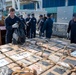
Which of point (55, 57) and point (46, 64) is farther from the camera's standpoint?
point (55, 57)

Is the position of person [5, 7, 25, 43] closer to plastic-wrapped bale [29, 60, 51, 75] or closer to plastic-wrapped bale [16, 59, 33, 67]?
plastic-wrapped bale [16, 59, 33, 67]

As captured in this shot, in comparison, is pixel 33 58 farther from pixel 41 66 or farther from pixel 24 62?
pixel 41 66

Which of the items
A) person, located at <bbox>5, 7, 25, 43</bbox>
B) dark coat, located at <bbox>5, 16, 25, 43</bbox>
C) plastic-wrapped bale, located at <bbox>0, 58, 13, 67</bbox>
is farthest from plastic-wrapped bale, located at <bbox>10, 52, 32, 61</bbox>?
dark coat, located at <bbox>5, 16, 25, 43</bbox>

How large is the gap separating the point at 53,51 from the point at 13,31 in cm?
174

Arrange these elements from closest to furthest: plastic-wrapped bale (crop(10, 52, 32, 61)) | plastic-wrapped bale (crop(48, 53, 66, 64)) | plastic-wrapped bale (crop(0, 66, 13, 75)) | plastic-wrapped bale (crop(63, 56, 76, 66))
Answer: plastic-wrapped bale (crop(0, 66, 13, 75)) → plastic-wrapped bale (crop(63, 56, 76, 66)) → plastic-wrapped bale (crop(48, 53, 66, 64)) → plastic-wrapped bale (crop(10, 52, 32, 61))

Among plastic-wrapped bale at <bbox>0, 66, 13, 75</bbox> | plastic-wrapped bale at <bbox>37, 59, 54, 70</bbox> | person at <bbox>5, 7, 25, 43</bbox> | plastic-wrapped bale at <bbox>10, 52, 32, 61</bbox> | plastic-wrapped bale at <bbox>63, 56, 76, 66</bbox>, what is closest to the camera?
plastic-wrapped bale at <bbox>0, 66, 13, 75</bbox>

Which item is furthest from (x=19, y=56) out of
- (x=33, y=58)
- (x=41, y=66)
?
(x=41, y=66)

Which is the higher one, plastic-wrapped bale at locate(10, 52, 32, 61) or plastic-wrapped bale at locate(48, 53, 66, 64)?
plastic-wrapped bale at locate(10, 52, 32, 61)

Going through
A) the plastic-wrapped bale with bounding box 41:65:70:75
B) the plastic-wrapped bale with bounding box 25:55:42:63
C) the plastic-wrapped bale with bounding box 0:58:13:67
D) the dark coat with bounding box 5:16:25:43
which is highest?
the dark coat with bounding box 5:16:25:43

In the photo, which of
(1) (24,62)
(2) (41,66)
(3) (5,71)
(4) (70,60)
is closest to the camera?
(3) (5,71)

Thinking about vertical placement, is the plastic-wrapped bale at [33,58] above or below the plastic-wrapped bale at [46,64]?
above

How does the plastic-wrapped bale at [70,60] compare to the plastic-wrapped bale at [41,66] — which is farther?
the plastic-wrapped bale at [70,60]

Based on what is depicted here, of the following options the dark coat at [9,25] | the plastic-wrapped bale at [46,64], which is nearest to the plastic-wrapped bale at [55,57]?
the plastic-wrapped bale at [46,64]

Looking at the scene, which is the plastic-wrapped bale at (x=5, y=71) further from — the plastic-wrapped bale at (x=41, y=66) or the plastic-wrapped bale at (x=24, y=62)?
the plastic-wrapped bale at (x=41, y=66)
